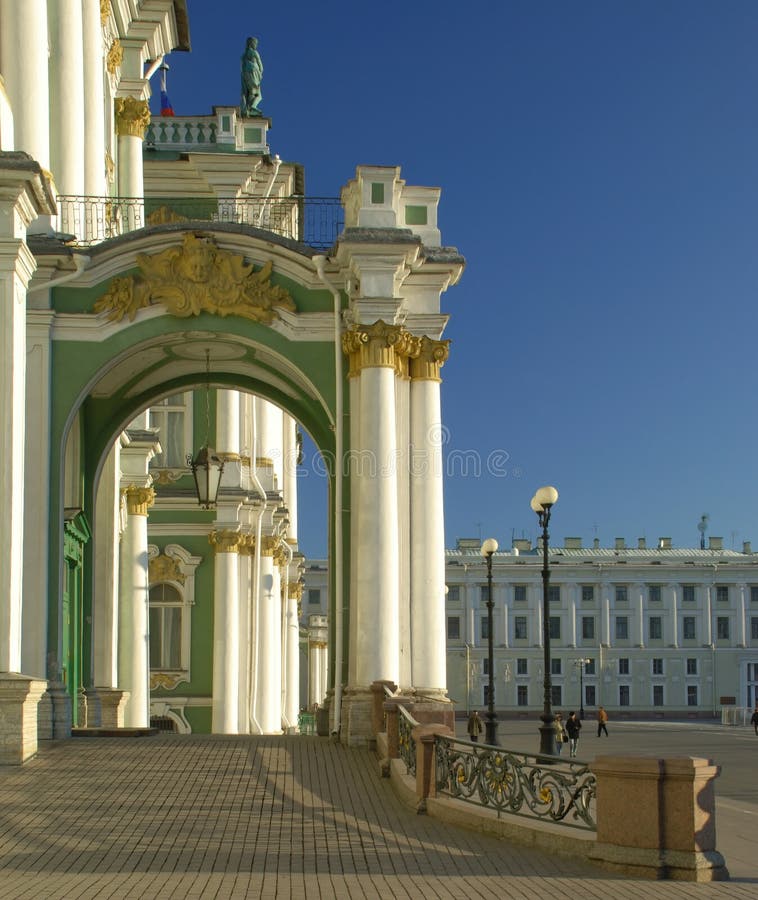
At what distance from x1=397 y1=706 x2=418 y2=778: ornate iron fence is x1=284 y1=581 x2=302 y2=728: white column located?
2640 cm

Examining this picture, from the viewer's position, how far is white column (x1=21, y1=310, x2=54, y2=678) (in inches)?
826

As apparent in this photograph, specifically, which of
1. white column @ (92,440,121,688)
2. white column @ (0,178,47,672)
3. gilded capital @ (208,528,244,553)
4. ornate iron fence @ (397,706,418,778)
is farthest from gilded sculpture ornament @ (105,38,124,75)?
ornate iron fence @ (397,706,418,778)

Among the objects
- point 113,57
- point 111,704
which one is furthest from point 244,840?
point 113,57

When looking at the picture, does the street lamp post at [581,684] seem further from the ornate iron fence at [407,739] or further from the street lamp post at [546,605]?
the ornate iron fence at [407,739]

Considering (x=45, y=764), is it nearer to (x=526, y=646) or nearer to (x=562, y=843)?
(x=562, y=843)

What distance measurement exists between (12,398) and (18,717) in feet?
12.8

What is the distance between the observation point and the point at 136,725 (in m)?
29.2

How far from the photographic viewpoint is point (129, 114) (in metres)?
32.3

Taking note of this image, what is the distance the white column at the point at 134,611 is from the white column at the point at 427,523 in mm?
8796

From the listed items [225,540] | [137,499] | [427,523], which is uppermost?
[137,499]

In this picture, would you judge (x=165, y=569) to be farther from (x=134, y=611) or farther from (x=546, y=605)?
(x=546, y=605)

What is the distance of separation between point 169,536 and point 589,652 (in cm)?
8849

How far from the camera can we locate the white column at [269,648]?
121ft

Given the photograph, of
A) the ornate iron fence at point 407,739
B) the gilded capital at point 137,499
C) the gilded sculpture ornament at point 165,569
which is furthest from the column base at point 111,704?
the gilded sculpture ornament at point 165,569
